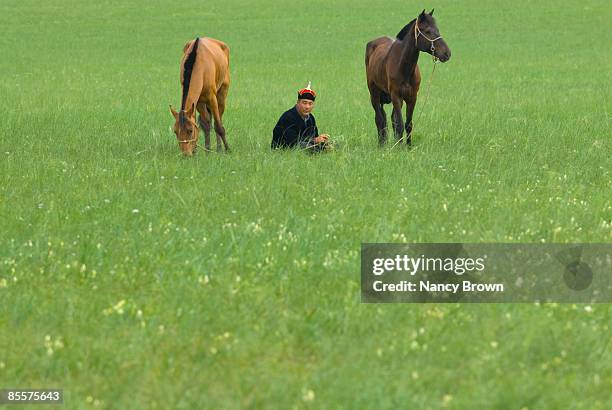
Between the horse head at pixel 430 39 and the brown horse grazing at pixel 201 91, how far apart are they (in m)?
3.13

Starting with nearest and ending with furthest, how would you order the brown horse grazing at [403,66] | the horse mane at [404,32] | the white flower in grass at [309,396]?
the white flower in grass at [309,396] → the brown horse grazing at [403,66] → the horse mane at [404,32]

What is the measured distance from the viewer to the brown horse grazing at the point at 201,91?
13023mm

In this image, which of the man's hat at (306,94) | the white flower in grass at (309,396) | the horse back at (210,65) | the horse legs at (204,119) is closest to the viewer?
the white flower in grass at (309,396)

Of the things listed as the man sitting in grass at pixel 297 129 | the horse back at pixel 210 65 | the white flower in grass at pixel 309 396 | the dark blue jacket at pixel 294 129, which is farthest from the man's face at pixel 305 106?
the white flower in grass at pixel 309 396

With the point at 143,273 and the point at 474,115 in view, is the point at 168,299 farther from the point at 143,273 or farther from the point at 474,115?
the point at 474,115

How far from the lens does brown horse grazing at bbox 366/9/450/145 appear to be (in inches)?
558

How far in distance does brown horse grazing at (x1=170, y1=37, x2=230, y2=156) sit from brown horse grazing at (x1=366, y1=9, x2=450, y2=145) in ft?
8.21

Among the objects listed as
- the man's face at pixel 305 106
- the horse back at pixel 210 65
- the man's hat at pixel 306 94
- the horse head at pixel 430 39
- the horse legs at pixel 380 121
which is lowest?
the horse legs at pixel 380 121

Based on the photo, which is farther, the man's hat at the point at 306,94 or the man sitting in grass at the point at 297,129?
the man sitting in grass at the point at 297,129

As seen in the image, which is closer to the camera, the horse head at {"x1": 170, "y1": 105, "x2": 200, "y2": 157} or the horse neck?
the horse head at {"x1": 170, "y1": 105, "x2": 200, "y2": 157}

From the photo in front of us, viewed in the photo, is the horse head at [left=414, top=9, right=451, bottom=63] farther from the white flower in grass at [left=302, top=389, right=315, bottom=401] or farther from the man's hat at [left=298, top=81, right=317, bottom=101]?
the white flower in grass at [left=302, top=389, right=315, bottom=401]

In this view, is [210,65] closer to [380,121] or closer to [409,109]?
[380,121]

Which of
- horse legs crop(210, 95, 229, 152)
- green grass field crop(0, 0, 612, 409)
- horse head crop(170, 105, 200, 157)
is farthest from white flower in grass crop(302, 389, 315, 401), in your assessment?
horse legs crop(210, 95, 229, 152)

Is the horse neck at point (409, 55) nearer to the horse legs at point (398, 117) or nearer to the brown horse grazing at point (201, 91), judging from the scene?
the horse legs at point (398, 117)
